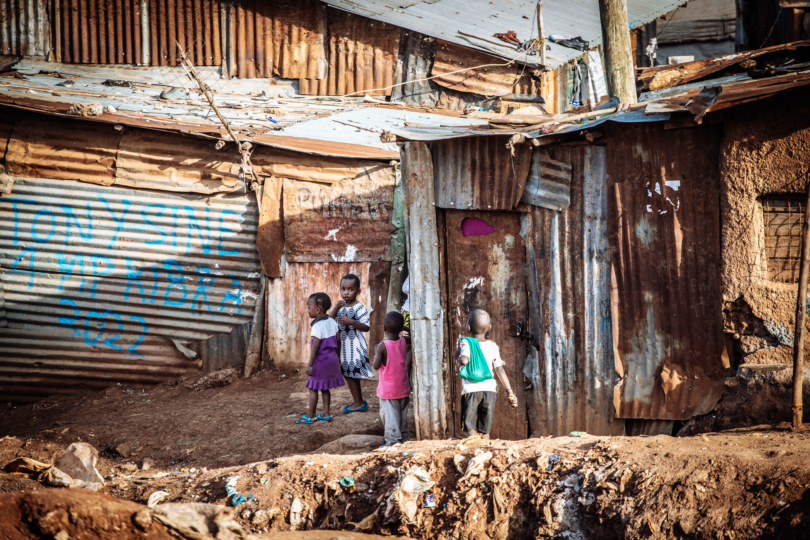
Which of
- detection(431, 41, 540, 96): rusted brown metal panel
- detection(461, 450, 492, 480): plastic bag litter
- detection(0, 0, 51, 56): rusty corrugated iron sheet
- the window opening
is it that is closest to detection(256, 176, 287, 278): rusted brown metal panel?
detection(431, 41, 540, 96): rusted brown metal panel

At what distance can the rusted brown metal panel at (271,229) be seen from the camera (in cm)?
793

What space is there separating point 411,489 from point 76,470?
9.27 feet

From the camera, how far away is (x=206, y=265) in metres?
7.96

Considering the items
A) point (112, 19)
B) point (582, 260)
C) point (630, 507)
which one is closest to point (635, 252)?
point (582, 260)

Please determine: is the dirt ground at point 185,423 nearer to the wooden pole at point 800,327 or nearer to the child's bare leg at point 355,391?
the child's bare leg at point 355,391

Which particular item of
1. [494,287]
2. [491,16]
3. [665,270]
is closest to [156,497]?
[494,287]

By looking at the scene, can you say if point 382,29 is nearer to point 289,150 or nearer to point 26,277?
point 289,150

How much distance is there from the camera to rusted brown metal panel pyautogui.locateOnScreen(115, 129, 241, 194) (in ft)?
25.4

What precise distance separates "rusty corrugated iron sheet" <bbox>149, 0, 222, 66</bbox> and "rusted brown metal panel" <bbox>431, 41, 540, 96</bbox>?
147 inches

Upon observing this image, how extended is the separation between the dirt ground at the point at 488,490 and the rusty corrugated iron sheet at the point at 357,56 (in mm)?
6359

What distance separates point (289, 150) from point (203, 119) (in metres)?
1.26

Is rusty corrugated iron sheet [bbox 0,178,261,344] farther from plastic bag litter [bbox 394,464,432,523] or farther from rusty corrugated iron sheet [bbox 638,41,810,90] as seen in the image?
rusty corrugated iron sheet [bbox 638,41,810,90]

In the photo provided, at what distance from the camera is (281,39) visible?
32.1ft

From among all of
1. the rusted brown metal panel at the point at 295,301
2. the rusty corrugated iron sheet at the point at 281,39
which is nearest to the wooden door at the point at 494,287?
the rusted brown metal panel at the point at 295,301
